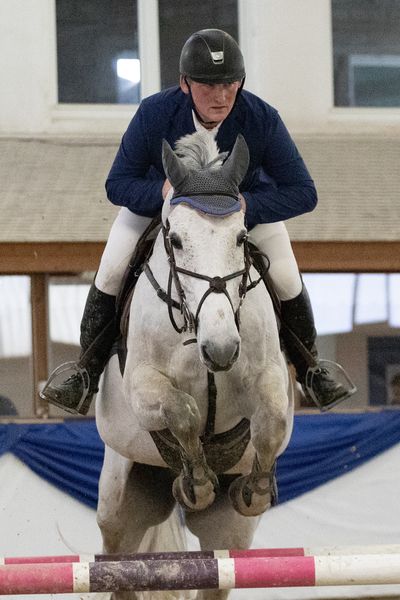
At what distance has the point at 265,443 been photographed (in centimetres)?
436

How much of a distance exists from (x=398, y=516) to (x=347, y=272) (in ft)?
6.33

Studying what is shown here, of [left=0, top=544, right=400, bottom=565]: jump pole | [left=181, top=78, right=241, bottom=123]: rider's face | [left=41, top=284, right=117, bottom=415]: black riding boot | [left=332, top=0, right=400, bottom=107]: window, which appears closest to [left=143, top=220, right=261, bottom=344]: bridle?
[left=181, top=78, right=241, bottom=123]: rider's face

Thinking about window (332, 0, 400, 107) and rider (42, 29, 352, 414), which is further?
window (332, 0, 400, 107)

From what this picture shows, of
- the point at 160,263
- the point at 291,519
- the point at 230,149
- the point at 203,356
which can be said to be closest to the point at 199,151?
the point at 230,149

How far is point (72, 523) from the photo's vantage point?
8312mm

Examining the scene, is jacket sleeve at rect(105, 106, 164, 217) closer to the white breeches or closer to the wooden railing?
the white breeches

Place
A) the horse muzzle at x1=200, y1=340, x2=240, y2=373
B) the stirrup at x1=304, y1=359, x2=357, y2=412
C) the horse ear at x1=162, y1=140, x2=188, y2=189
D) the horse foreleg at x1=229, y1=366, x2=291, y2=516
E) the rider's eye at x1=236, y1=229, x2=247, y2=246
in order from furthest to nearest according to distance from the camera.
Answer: the stirrup at x1=304, y1=359, x2=357, y2=412 → the horse foreleg at x1=229, y1=366, x2=291, y2=516 → the horse ear at x1=162, y1=140, x2=188, y2=189 → the rider's eye at x1=236, y1=229, x2=247, y2=246 → the horse muzzle at x1=200, y1=340, x2=240, y2=373

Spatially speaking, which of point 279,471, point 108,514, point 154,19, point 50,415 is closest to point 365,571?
point 108,514

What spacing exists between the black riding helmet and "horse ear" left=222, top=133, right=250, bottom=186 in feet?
0.95

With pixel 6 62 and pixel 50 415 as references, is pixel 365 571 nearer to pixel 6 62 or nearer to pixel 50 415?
pixel 50 415

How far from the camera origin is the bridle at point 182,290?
3912mm

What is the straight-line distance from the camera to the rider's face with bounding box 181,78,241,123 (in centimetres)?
446

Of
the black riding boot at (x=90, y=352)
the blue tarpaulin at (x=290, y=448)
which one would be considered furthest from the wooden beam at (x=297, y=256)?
the black riding boot at (x=90, y=352)

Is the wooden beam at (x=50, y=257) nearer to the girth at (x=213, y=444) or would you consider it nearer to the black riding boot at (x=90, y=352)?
the black riding boot at (x=90, y=352)
